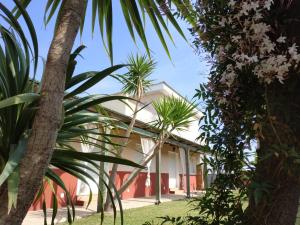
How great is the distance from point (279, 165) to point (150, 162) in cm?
1156

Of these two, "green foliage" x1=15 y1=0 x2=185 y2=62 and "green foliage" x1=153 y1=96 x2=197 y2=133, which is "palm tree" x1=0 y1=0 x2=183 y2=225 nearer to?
"green foliage" x1=15 y1=0 x2=185 y2=62

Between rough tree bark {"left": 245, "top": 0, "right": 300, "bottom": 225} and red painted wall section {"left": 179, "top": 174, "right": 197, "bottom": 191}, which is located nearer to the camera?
rough tree bark {"left": 245, "top": 0, "right": 300, "bottom": 225}

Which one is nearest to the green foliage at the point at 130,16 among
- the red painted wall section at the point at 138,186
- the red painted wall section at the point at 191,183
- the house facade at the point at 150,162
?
the house facade at the point at 150,162

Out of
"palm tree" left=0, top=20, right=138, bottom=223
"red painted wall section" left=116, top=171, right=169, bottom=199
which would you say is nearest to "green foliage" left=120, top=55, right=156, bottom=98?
"red painted wall section" left=116, top=171, right=169, bottom=199

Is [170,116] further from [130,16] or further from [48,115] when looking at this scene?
[48,115]

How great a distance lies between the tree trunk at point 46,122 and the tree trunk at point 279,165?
29.6 inches

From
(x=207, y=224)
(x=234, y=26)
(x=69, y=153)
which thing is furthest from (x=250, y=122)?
(x=69, y=153)

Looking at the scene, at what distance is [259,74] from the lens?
1.33 m

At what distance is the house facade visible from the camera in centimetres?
1013

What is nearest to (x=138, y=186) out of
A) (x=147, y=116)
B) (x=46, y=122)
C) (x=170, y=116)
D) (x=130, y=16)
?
(x=147, y=116)

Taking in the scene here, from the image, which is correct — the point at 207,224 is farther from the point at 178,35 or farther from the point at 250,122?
the point at 178,35

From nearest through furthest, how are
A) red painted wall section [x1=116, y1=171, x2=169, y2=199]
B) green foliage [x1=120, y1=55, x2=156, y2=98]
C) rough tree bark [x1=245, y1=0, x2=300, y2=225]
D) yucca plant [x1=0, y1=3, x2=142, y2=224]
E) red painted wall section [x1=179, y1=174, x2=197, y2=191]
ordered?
rough tree bark [x1=245, y1=0, x2=300, y2=225] → yucca plant [x1=0, y1=3, x2=142, y2=224] → green foliage [x1=120, y1=55, x2=156, y2=98] → red painted wall section [x1=116, y1=171, x2=169, y2=199] → red painted wall section [x1=179, y1=174, x2=197, y2=191]

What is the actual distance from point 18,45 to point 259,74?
167 centimetres

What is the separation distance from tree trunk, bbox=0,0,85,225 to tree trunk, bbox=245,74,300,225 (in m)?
0.75
